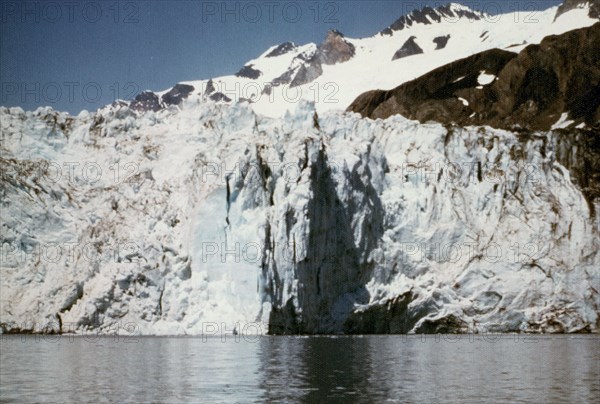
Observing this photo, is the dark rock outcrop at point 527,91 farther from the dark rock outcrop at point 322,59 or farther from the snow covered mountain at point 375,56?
the dark rock outcrop at point 322,59

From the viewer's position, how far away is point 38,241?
50.0m

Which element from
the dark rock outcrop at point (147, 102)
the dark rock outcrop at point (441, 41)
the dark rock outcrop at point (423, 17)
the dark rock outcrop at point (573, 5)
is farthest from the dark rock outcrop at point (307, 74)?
the dark rock outcrop at point (573, 5)

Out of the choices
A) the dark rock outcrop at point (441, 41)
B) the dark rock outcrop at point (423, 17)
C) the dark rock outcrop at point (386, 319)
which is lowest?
the dark rock outcrop at point (386, 319)

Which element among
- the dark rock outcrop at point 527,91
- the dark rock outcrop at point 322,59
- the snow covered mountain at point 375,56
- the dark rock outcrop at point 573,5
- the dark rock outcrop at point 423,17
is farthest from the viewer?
the dark rock outcrop at point 423,17

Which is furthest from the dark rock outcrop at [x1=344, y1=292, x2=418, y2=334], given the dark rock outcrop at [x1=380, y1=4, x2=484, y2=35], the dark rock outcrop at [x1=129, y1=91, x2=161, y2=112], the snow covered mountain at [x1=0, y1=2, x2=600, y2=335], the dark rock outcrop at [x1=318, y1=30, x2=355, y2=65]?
the dark rock outcrop at [x1=380, y1=4, x2=484, y2=35]

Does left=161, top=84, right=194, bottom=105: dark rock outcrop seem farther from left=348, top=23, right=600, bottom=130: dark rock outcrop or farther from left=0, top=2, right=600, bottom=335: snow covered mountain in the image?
left=0, top=2, right=600, bottom=335: snow covered mountain

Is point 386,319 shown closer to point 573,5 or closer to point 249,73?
point 573,5

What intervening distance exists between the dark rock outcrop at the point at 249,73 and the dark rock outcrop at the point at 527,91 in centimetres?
7753

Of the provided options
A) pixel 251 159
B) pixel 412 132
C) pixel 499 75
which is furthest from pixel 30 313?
pixel 499 75

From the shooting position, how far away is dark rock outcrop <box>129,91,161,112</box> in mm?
163750

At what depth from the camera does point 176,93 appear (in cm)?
17012

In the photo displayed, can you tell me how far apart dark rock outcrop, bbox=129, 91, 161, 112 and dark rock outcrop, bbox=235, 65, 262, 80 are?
1935cm

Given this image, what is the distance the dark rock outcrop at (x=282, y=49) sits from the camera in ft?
633

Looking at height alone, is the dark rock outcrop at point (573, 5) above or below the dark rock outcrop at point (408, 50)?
below
